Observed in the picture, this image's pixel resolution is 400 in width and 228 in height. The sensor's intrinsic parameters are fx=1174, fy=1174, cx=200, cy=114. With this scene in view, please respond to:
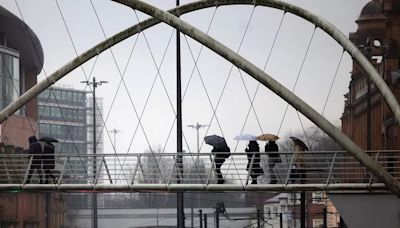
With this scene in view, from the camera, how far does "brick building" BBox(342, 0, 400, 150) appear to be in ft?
128

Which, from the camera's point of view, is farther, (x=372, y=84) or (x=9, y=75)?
(x=9, y=75)

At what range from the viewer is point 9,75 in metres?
48.7

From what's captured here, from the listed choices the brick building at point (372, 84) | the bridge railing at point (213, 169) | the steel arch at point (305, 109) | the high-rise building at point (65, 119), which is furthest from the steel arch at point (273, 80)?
the high-rise building at point (65, 119)

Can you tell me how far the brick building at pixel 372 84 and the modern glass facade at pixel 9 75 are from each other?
569 inches

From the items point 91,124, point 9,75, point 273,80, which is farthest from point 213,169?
point 91,124

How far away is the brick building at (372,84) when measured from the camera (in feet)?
128

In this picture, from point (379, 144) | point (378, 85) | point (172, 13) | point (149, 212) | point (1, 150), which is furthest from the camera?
point (149, 212)

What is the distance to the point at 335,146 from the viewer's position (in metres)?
41.5

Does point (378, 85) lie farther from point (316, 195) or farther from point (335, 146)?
point (316, 195)

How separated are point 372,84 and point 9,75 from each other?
16690 mm

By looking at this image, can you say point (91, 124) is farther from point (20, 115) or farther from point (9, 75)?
point (20, 115)

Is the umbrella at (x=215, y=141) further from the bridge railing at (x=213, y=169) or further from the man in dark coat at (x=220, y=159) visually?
the bridge railing at (x=213, y=169)

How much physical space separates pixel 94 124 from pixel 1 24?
18.4 feet

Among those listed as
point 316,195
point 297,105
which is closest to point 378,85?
point 297,105
